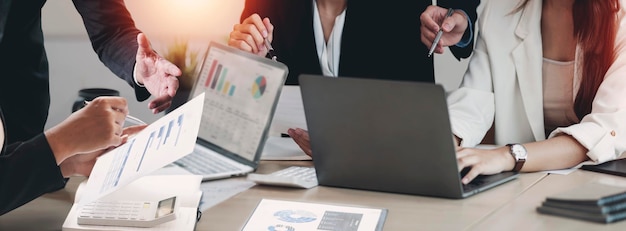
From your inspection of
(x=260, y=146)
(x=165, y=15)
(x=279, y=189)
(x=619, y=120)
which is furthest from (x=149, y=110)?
(x=619, y=120)

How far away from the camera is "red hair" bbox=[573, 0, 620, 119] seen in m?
2.11

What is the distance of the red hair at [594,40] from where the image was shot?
2.11 meters

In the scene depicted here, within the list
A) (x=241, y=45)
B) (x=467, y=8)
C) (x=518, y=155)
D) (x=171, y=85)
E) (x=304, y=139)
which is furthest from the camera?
(x=171, y=85)

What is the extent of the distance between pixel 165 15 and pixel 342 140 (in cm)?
169

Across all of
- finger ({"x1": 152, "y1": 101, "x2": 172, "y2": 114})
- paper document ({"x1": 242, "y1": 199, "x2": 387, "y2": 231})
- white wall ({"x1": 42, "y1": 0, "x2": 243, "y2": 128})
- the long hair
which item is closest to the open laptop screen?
paper document ({"x1": 242, "y1": 199, "x2": 387, "y2": 231})

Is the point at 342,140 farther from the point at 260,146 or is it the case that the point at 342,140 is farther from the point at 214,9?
the point at 214,9

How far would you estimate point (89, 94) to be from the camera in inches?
124

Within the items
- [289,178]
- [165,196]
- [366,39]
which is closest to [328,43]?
[366,39]

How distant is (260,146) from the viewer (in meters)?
1.94

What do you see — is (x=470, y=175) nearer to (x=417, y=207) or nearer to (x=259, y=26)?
(x=417, y=207)

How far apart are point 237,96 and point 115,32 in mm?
890

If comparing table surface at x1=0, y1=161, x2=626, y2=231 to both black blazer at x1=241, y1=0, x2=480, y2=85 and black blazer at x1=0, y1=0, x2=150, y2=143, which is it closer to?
black blazer at x1=0, y1=0, x2=150, y2=143

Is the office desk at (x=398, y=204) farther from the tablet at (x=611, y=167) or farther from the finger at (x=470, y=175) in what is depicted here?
the tablet at (x=611, y=167)

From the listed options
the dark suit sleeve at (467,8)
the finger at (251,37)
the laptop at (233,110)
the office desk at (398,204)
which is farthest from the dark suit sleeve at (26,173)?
the dark suit sleeve at (467,8)
